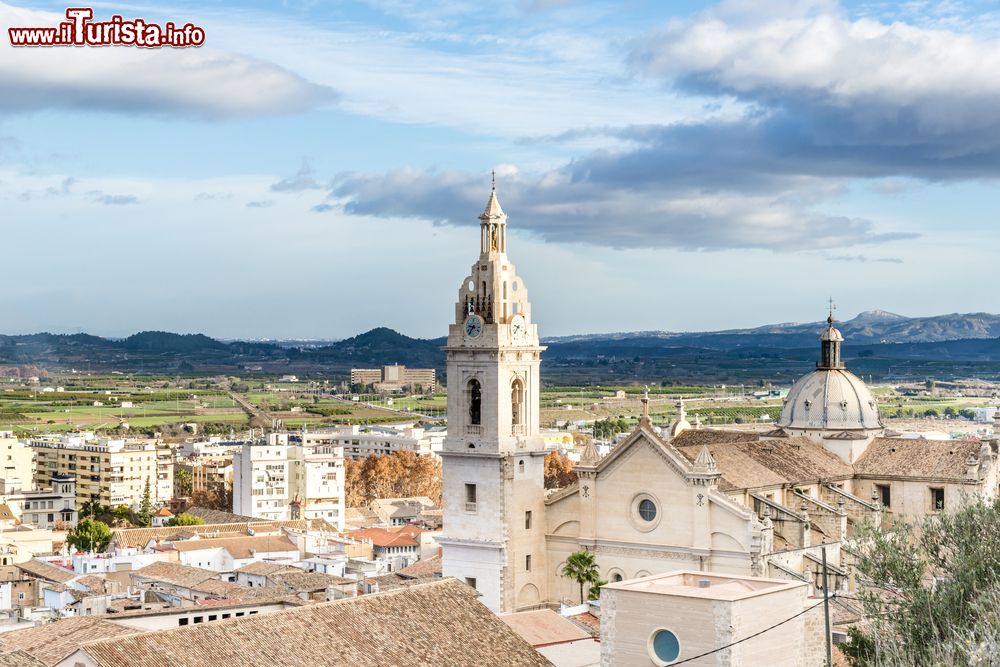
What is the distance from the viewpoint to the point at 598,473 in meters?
61.0

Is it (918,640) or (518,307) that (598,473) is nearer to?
(518,307)

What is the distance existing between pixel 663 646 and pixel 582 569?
2531 cm

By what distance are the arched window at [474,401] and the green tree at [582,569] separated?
639 cm

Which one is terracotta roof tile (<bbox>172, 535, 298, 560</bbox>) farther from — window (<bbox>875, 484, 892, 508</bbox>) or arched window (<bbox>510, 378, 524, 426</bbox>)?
window (<bbox>875, 484, 892, 508</bbox>)

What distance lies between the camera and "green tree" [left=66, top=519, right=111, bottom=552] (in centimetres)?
10550

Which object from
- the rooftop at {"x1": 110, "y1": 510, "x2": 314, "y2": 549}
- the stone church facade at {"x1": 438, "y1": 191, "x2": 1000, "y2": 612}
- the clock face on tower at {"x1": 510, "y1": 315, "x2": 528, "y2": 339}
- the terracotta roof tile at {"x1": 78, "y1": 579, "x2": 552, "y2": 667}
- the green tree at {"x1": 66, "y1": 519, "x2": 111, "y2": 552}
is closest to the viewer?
the terracotta roof tile at {"x1": 78, "y1": 579, "x2": 552, "y2": 667}

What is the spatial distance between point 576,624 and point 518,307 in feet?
55.0

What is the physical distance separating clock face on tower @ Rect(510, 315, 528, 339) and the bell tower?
0.13 feet

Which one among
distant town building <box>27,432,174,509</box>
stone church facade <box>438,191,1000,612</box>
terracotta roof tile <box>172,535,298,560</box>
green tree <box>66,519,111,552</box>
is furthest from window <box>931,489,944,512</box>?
distant town building <box>27,432,174,509</box>

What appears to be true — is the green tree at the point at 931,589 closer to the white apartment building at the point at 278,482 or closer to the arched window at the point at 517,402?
the arched window at the point at 517,402

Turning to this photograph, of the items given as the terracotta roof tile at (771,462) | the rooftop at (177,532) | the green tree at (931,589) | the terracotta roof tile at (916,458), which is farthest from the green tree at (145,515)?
the green tree at (931,589)

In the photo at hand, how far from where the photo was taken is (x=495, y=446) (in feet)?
199

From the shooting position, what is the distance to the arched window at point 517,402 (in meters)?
61.8

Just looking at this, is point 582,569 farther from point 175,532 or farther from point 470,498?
point 175,532
